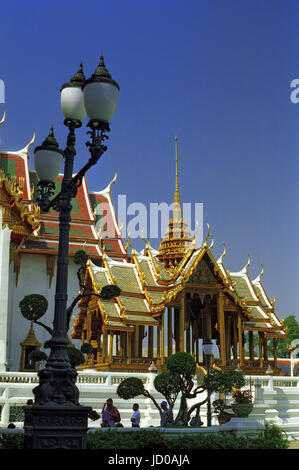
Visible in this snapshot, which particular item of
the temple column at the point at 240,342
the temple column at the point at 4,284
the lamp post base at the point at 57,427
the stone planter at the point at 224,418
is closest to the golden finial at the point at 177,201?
the temple column at the point at 240,342

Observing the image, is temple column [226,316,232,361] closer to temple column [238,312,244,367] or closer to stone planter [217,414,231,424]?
temple column [238,312,244,367]

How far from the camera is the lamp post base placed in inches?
231

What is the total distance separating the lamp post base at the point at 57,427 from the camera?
5871 millimetres

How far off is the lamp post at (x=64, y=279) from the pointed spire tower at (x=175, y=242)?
13.1 m

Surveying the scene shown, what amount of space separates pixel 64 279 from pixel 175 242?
14899 mm

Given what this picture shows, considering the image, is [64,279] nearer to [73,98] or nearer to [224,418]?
[73,98]

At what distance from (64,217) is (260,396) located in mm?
9726

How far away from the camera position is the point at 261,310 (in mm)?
20922

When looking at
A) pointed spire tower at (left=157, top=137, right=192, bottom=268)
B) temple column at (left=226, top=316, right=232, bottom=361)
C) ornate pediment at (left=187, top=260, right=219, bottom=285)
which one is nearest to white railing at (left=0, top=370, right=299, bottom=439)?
temple column at (left=226, top=316, right=232, bottom=361)

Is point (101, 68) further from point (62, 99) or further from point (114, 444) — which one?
point (114, 444)

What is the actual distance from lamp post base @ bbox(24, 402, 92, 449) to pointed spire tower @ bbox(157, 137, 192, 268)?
46.3ft

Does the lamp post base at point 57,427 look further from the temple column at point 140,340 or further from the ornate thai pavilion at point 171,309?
the temple column at point 140,340

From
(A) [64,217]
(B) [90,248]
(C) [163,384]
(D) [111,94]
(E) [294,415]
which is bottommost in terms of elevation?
(E) [294,415]
